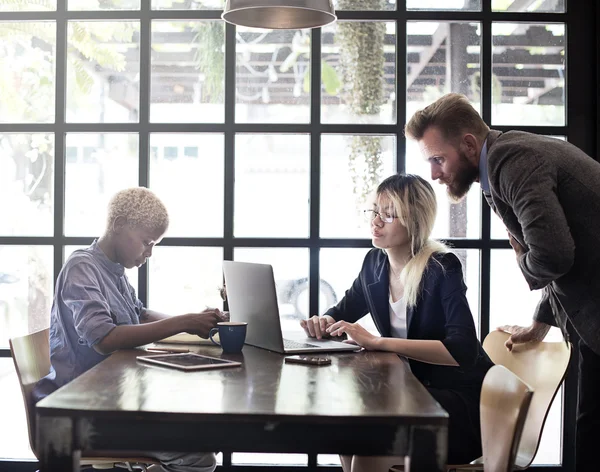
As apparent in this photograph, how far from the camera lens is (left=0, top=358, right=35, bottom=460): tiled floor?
11.3 feet

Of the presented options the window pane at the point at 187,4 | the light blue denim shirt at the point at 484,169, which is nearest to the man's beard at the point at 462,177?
the light blue denim shirt at the point at 484,169

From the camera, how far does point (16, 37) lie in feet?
11.1

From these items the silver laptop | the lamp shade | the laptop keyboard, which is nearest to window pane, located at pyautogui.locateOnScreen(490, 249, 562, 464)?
the silver laptop

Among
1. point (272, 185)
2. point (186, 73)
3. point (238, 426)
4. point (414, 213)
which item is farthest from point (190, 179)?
point (238, 426)

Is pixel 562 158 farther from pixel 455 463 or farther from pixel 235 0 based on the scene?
pixel 235 0

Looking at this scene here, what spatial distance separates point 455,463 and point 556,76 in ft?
6.20

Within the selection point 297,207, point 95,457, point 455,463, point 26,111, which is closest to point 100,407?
point 95,457

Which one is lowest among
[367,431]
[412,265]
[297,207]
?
[367,431]

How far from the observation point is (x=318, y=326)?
2709 millimetres

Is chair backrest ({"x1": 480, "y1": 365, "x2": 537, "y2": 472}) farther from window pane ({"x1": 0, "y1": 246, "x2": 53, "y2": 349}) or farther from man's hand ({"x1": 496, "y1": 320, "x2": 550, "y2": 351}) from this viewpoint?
window pane ({"x1": 0, "y1": 246, "x2": 53, "y2": 349})

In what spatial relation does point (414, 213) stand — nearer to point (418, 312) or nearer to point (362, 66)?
point (418, 312)

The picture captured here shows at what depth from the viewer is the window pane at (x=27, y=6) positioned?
335 cm

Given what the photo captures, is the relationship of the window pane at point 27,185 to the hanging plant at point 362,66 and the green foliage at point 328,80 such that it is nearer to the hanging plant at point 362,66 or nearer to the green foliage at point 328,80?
the green foliage at point 328,80

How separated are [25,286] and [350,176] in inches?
61.7
